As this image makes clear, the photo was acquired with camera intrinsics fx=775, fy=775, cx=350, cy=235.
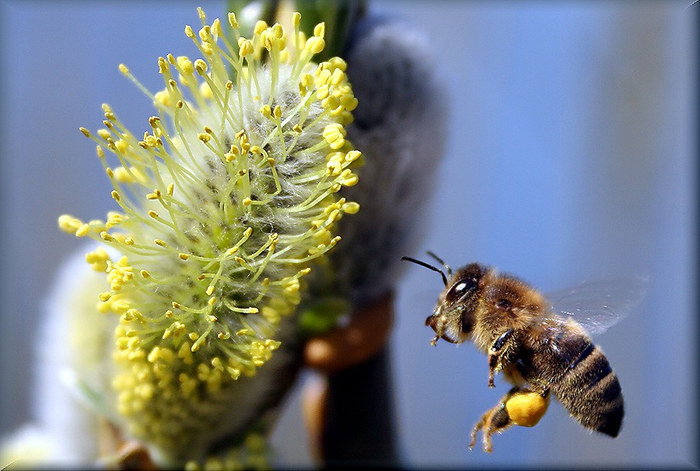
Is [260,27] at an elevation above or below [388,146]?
above

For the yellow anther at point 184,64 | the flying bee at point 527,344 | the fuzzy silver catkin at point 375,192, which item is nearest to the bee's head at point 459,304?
the flying bee at point 527,344

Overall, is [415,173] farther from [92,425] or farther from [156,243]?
[92,425]

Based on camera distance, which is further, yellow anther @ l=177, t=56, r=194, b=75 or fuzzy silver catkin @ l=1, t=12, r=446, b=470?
fuzzy silver catkin @ l=1, t=12, r=446, b=470

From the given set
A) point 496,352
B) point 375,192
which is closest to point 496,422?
point 496,352

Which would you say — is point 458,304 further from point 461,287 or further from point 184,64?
point 184,64

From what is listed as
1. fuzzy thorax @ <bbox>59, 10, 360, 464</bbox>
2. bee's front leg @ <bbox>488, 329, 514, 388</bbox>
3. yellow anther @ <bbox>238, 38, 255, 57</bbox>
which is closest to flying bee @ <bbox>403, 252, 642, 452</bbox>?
bee's front leg @ <bbox>488, 329, 514, 388</bbox>

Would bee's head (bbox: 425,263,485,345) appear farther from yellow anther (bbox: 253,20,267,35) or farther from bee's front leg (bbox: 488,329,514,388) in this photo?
yellow anther (bbox: 253,20,267,35)

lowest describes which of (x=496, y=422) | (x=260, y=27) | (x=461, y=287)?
(x=496, y=422)
